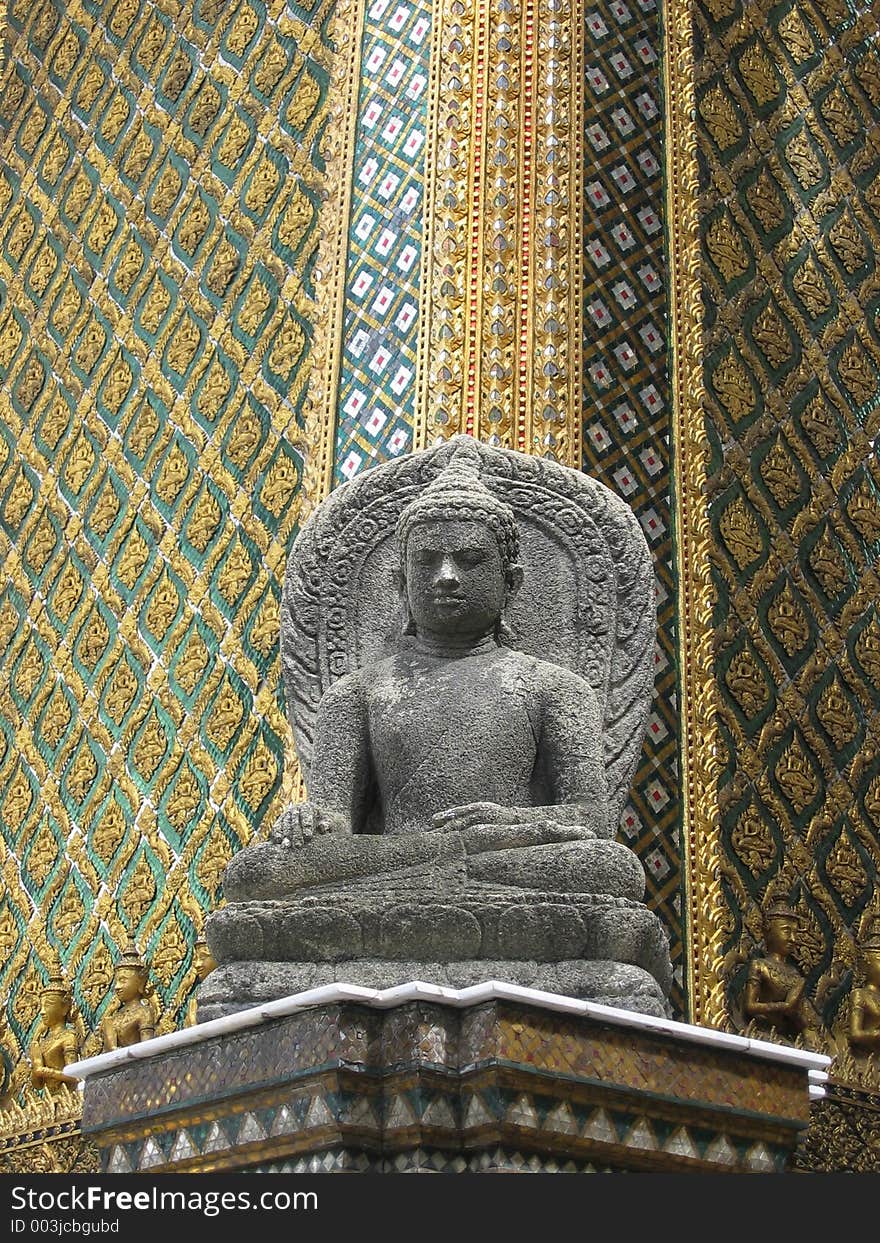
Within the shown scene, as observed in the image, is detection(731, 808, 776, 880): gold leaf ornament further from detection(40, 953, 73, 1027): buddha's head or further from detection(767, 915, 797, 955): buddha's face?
detection(40, 953, 73, 1027): buddha's head

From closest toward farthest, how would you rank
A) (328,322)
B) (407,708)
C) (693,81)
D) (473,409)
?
(407,708) < (473,409) < (328,322) < (693,81)

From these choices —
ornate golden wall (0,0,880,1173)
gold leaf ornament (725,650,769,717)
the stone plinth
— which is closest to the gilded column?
ornate golden wall (0,0,880,1173)

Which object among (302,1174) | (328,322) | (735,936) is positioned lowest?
(302,1174)

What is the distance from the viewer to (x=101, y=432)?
8.74m

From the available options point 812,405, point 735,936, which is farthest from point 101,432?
point 735,936

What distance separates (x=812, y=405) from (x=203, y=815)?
2805 mm

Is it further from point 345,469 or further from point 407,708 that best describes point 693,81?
point 407,708

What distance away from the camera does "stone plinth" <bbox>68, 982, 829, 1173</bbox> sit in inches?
166

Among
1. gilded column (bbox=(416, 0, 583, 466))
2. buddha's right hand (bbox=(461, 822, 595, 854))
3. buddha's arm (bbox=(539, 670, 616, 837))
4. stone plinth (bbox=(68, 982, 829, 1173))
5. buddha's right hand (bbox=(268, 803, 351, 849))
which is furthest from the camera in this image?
gilded column (bbox=(416, 0, 583, 466))

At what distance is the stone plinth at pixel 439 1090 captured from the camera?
4215mm

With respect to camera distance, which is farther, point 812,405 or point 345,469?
point 812,405

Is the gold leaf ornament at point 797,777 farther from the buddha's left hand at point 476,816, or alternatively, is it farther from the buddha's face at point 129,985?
the buddha's left hand at point 476,816

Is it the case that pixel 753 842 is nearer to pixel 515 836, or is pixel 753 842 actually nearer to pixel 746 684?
pixel 746 684

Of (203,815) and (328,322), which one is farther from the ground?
(328,322)
